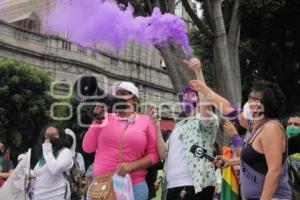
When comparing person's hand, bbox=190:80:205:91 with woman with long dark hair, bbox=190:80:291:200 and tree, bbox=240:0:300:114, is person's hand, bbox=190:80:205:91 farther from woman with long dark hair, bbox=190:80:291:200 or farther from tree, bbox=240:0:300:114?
tree, bbox=240:0:300:114

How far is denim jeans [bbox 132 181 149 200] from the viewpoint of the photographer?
13.2ft

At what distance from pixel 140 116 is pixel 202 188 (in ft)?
2.48

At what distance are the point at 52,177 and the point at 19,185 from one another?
24.3 inches

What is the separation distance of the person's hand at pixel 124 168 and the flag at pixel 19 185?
1550 mm

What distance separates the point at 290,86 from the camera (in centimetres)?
1833

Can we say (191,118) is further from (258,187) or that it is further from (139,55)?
(139,55)

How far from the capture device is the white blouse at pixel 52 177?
15.4ft

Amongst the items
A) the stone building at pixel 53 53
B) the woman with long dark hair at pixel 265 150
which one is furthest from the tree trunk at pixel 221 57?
the woman with long dark hair at pixel 265 150

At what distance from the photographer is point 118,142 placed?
3988mm

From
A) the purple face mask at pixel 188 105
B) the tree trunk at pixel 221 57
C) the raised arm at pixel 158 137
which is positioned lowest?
the raised arm at pixel 158 137

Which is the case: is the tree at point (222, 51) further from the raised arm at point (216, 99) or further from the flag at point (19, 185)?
the raised arm at point (216, 99)

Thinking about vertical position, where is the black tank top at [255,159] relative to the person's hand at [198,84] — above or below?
below

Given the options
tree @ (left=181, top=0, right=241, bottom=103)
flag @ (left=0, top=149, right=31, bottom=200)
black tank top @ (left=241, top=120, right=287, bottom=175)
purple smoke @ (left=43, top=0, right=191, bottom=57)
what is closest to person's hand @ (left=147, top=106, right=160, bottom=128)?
black tank top @ (left=241, top=120, right=287, bottom=175)

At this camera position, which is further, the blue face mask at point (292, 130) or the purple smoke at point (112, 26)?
the purple smoke at point (112, 26)
